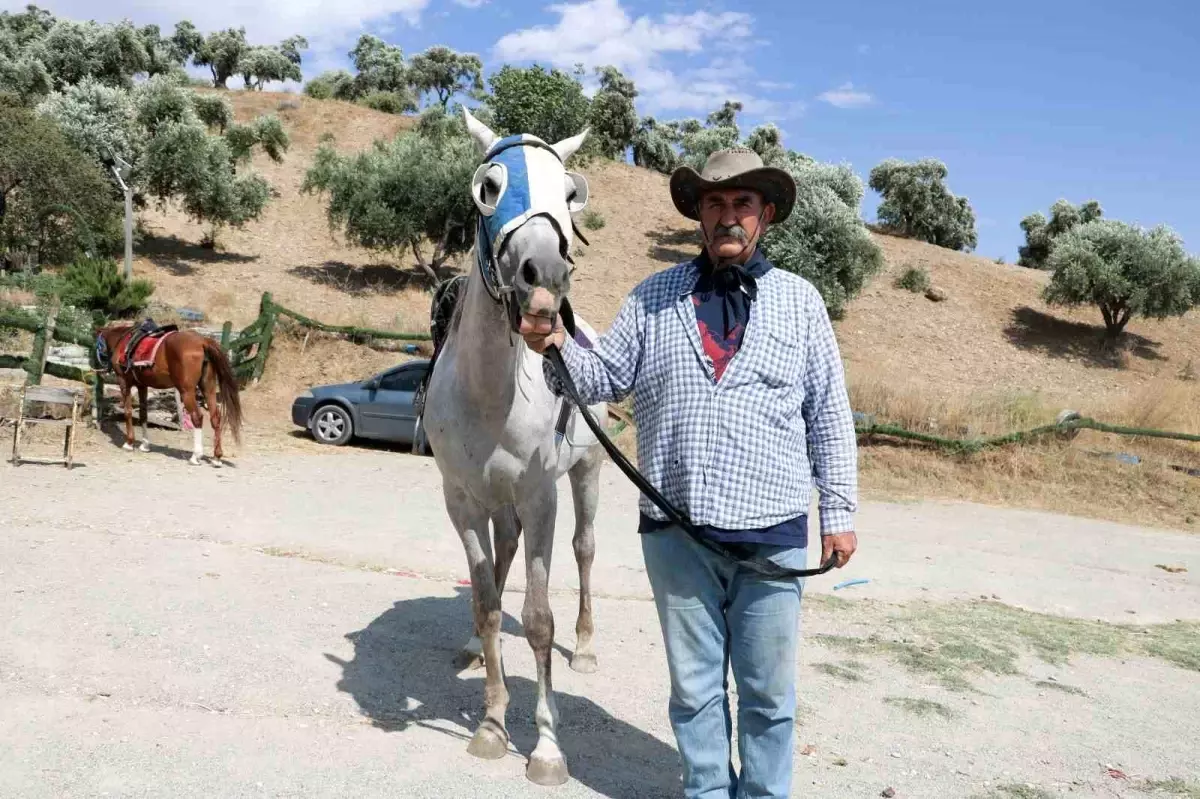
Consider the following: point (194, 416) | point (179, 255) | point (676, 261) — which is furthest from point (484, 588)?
point (179, 255)

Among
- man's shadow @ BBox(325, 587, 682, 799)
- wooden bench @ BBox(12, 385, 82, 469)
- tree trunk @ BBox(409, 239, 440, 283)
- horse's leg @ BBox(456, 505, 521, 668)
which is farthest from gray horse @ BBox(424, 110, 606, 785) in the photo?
tree trunk @ BBox(409, 239, 440, 283)

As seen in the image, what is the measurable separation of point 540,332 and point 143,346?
35.5ft

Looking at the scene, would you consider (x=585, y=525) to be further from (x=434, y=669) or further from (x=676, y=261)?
(x=676, y=261)

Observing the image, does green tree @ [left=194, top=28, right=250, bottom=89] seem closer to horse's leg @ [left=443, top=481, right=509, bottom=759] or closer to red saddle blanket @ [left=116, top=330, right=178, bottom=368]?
red saddle blanket @ [left=116, top=330, right=178, bottom=368]

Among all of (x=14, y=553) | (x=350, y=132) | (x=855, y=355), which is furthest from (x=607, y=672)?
(x=350, y=132)

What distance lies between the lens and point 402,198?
84.5 ft

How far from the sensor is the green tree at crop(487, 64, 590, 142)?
1228 inches

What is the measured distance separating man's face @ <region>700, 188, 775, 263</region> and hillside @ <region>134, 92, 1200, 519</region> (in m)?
13.2

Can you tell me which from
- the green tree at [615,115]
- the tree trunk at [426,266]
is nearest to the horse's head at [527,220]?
the tree trunk at [426,266]

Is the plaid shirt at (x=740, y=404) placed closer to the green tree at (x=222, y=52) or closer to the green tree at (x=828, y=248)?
the green tree at (x=828, y=248)

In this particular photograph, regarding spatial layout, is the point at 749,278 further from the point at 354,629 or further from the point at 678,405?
the point at 354,629

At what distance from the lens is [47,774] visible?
10.3 ft

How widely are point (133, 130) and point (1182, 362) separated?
33570 millimetres

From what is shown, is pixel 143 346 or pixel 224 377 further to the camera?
pixel 143 346
